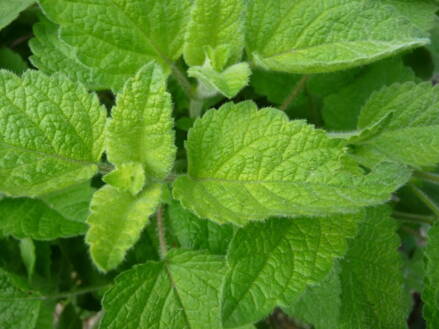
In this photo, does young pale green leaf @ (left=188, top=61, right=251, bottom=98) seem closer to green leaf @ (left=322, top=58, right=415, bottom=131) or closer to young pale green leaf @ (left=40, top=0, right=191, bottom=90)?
young pale green leaf @ (left=40, top=0, right=191, bottom=90)

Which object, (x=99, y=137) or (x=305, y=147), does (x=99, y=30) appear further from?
(x=305, y=147)

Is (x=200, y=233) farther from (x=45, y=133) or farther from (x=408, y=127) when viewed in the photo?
(x=408, y=127)

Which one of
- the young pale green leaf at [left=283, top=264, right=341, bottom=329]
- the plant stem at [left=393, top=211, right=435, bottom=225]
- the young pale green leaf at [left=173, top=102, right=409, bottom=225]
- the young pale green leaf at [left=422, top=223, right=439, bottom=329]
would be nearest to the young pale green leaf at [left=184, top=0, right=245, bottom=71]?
the young pale green leaf at [left=173, top=102, right=409, bottom=225]

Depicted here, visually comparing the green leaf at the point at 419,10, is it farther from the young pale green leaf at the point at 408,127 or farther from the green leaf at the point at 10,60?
the green leaf at the point at 10,60

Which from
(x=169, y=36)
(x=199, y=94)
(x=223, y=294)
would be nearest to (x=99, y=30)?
(x=169, y=36)

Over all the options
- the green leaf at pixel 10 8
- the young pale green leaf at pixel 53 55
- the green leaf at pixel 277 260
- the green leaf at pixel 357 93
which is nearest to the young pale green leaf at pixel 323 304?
the green leaf at pixel 277 260
